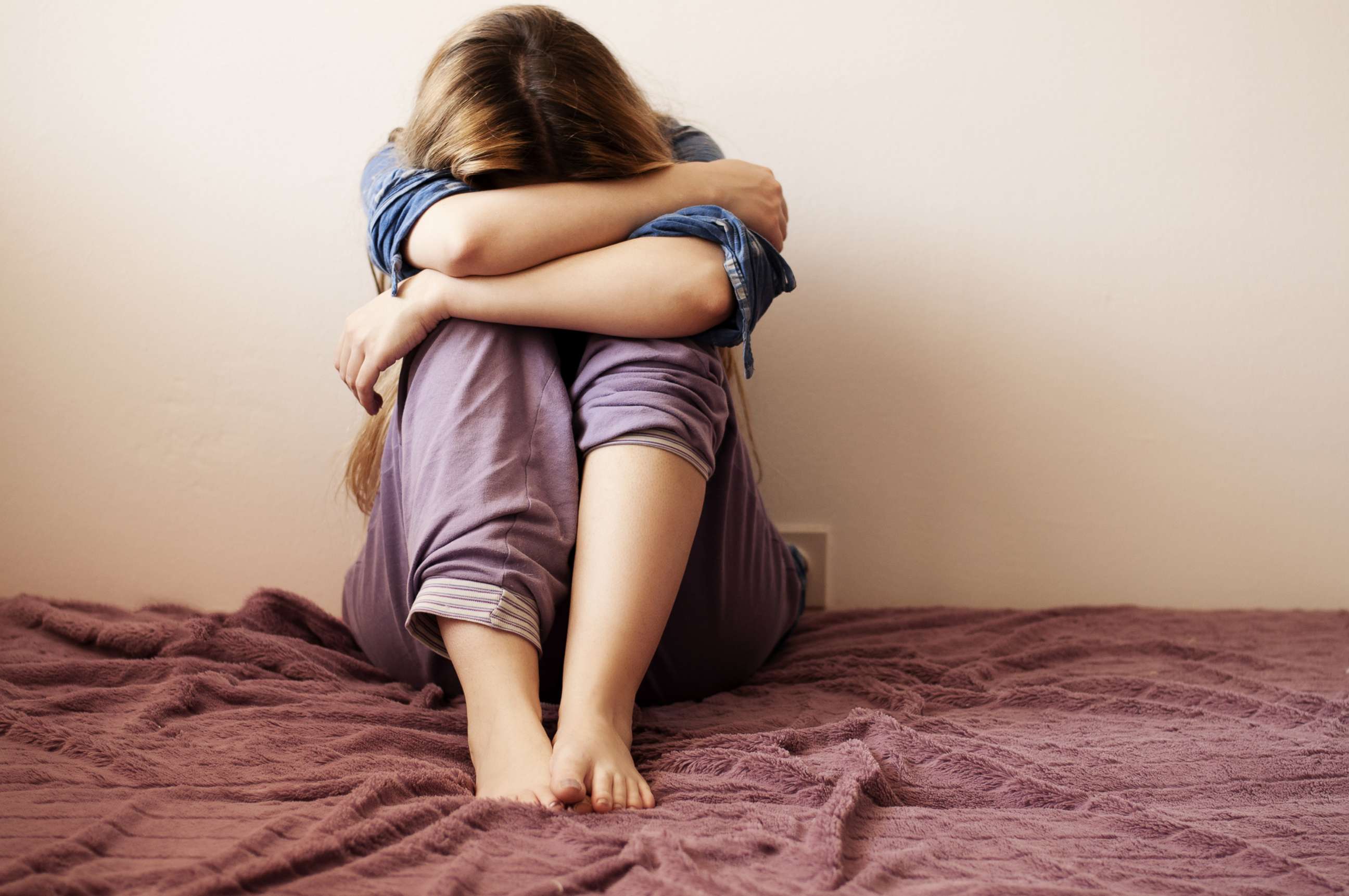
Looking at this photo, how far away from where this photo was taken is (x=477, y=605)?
61 centimetres

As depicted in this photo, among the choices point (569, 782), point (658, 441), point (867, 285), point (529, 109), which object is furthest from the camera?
point (867, 285)

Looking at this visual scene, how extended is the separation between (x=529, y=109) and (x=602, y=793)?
539 millimetres

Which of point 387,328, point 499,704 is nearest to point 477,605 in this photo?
point 499,704

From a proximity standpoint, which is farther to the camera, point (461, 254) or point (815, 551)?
point (815, 551)

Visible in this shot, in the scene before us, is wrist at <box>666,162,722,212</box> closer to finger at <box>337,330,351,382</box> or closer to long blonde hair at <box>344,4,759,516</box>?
long blonde hair at <box>344,4,759,516</box>

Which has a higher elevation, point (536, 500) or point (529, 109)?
point (529, 109)

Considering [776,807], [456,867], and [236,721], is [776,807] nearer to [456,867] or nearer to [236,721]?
[456,867]

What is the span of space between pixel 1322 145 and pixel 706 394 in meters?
0.89

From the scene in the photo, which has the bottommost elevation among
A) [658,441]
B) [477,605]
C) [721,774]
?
[721,774]

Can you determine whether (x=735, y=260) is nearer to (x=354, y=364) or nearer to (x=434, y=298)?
(x=434, y=298)

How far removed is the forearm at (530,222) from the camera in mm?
737

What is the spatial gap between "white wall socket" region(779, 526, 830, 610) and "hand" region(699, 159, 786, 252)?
0.40 meters

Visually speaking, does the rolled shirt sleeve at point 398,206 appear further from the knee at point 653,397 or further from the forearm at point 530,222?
the knee at point 653,397

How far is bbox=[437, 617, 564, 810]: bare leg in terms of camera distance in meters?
0.60
